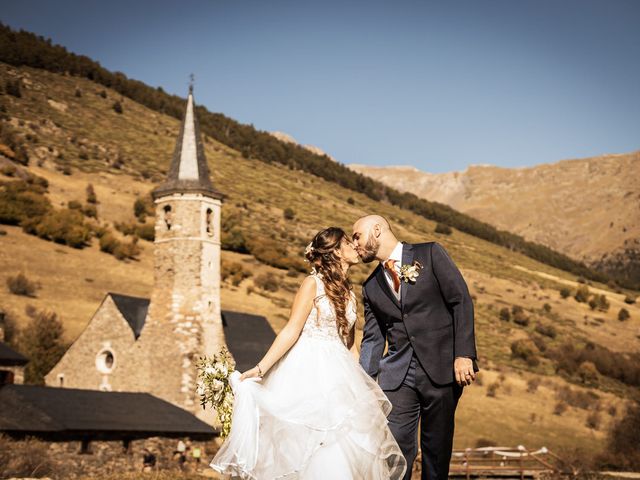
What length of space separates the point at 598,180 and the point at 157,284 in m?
163

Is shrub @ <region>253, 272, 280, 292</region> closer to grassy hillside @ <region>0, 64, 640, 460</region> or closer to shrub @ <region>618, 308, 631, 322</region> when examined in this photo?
grassy hillside @ <region>0, 64, 640, 460</region>

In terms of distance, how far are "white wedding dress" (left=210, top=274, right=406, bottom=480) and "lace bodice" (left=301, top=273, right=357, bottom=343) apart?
14 centimetres

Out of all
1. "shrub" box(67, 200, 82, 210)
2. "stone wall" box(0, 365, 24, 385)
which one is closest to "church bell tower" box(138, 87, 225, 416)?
"stone wall" box(0, 365, 24, 385)

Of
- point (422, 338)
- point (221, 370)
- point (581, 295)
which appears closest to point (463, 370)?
point (422, 338)

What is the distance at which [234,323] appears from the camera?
1362 inches

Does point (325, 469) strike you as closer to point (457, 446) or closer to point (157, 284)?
point (157, 284)

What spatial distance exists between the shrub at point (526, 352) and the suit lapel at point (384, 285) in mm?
53737

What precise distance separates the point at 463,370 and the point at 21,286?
42.5 meters

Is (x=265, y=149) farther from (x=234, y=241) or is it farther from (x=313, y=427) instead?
(x=313, y=427)

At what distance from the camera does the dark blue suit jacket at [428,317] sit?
6.06 meters

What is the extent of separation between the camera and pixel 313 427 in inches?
236

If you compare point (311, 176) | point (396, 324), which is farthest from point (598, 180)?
point (396, 324)

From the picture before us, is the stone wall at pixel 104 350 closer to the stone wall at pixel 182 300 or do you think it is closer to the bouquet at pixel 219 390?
the stone wall at pixel 182 300

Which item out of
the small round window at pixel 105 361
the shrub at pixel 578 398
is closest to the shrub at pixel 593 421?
the shrub at pixel 578 398
